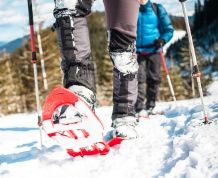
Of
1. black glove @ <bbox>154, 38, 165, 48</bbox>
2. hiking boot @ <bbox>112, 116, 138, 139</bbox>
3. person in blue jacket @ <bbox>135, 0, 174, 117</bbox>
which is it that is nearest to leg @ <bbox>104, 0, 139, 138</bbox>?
hiking boot @ <bbox>112, 116, 138, 139</bbox>

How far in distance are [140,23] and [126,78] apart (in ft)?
13.8

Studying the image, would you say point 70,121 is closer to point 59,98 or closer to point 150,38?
point 59,98

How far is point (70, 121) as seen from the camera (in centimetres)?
260

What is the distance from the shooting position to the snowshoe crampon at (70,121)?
2.56m

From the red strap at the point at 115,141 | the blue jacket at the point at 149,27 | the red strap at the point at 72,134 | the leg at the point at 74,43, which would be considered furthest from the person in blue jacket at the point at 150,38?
the red strap at the point at 72,134

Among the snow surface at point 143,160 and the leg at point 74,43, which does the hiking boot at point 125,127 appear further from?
the leg at point 74,43

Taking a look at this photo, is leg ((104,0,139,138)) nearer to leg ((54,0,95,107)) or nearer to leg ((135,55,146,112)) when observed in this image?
leg ((54,0,95,107))

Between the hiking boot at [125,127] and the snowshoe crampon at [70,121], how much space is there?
15.8 inches

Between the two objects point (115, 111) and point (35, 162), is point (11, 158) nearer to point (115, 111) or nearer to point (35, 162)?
point (35, 162)

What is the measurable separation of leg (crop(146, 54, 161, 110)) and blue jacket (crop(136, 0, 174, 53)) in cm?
19

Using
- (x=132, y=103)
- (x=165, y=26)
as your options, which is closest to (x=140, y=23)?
(x=165, y=26)

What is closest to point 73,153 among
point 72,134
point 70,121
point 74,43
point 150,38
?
point 72,134

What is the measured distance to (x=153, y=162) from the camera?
7.95ft

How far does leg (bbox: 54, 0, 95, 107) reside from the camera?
2.85m
